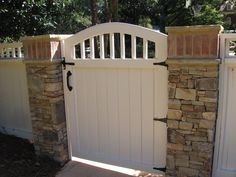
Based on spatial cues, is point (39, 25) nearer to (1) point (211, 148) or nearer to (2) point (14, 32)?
(2) point (14, 32)

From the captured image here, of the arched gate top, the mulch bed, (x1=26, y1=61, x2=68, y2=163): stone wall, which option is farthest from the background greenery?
the mulch bed

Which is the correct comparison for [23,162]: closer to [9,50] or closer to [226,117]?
[9,50]

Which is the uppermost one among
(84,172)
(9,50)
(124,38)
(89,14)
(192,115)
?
(89,14)

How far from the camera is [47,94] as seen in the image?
382 cm

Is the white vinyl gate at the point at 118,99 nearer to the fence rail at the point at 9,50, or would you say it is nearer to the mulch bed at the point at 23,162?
the mulch bed at the point at 23,162

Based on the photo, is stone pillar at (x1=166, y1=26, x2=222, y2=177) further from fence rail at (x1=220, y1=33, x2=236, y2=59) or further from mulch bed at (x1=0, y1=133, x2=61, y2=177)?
mulch bed at (x1=0, y1=133, x2=61, y2=177)

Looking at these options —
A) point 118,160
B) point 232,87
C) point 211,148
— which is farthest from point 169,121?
point 118,160

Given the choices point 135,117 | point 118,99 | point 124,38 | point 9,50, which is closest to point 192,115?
point 135,117

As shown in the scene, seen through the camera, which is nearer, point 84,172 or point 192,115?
point 192,115

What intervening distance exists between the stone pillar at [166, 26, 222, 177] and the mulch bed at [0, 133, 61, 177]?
1665mm

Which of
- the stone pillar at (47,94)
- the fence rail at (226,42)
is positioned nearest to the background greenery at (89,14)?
the stone pillar at (47,94)

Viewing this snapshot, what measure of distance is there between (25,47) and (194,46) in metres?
2.26

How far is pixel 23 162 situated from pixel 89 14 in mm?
13689

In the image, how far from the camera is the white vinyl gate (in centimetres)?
326
